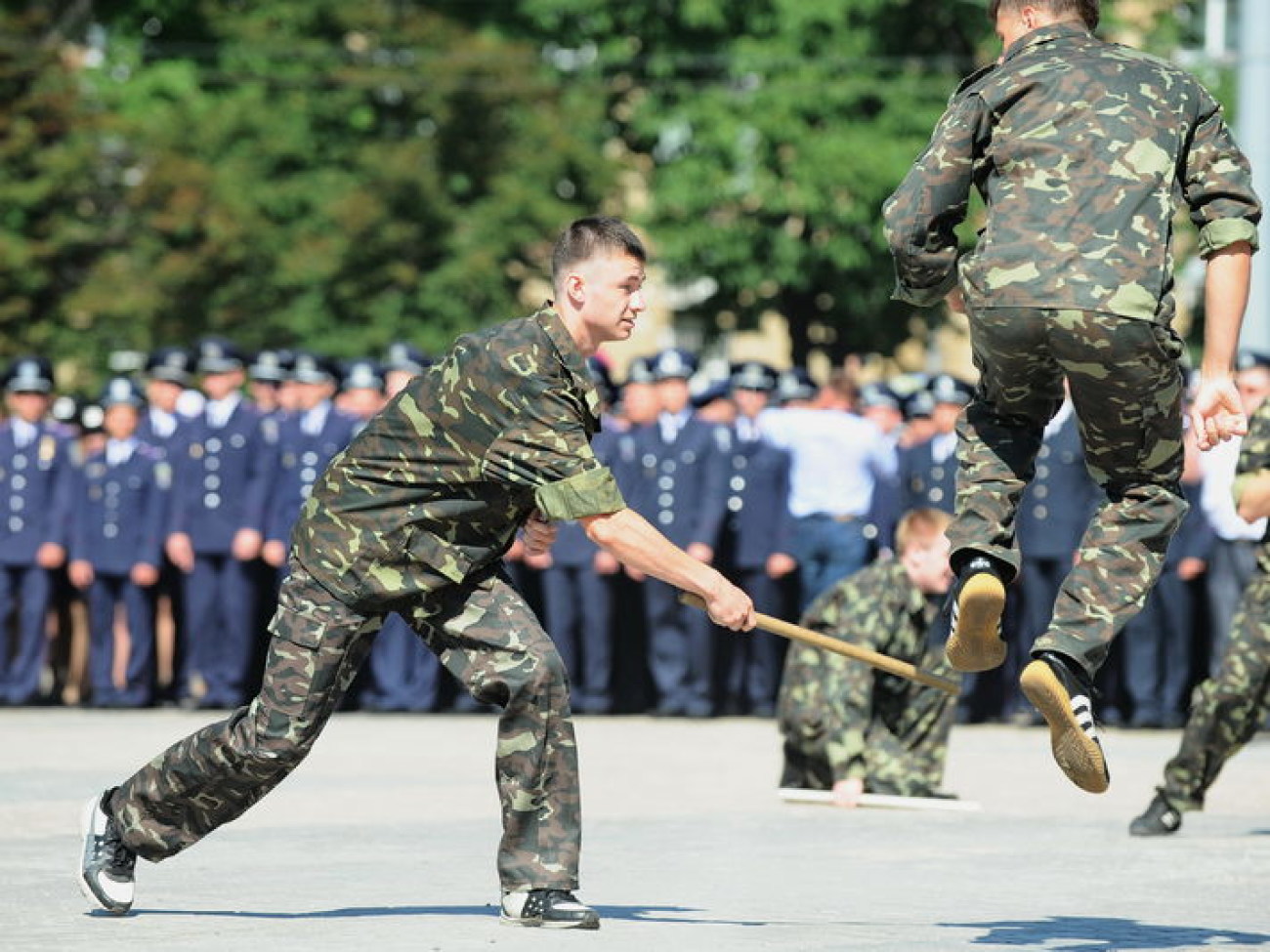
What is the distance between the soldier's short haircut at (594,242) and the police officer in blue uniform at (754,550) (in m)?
9.45

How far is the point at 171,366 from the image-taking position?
60.4 feet

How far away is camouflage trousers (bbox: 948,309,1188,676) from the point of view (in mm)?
7270

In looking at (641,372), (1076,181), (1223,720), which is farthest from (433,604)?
(641,372)

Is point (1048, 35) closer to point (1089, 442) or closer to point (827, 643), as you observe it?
point (1089, 442)

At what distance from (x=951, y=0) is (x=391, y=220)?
7.84 m

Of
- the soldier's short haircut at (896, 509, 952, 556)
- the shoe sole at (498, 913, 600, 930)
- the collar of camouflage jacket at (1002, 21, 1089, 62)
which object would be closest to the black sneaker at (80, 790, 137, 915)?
the shoe sole at (498, 913, 600, 930)

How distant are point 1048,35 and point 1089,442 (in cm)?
105

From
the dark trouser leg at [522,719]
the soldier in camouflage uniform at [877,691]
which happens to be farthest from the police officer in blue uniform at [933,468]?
the dark trouser leg at [522,719]

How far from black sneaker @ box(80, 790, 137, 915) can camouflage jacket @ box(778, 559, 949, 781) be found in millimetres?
4256

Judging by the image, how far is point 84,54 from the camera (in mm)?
37781

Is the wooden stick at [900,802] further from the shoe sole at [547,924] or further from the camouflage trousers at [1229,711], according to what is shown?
the shoe sole at [547,924]

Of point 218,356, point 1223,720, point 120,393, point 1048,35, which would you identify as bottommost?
point 1223,720

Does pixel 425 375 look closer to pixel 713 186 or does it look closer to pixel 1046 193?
pixel 1046 193

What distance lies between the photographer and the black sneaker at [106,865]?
27.0 feet
